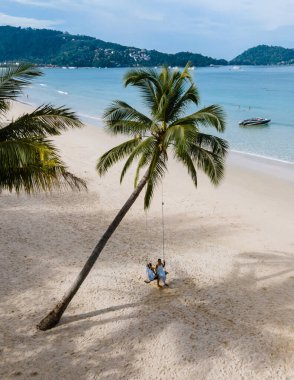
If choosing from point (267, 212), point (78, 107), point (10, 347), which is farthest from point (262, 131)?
point (10, 347)

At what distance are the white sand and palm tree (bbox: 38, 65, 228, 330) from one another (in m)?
1.31

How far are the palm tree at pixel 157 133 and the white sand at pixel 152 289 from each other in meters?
1.31

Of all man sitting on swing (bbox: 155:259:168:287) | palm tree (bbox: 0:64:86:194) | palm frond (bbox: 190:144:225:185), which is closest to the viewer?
palm tree (bbox: 0:64:86:194)

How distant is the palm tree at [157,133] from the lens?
31.5ft

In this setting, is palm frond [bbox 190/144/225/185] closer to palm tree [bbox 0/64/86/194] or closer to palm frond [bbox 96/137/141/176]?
palm frond [bbox 96/137/141/176]

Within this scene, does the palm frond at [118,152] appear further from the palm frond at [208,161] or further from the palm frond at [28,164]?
the palm frond at [28,164]

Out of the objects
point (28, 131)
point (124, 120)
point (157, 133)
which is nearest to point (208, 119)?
point (157, 133)

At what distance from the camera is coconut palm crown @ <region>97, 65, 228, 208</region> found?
959 centimetres

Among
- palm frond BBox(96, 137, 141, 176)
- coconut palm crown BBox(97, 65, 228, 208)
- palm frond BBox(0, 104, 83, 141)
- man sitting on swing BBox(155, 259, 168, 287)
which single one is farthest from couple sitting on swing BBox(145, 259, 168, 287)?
palm frond BBox(0, 104, 83, 141)

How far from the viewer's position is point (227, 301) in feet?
38.8

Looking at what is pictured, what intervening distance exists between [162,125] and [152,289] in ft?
17.3

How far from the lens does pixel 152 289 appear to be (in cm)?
1243

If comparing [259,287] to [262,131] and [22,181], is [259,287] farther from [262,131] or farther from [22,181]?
[262,131]

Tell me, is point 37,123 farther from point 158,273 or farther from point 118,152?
point 158,273
